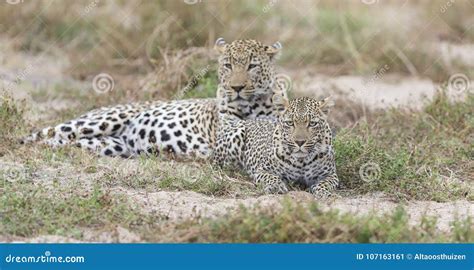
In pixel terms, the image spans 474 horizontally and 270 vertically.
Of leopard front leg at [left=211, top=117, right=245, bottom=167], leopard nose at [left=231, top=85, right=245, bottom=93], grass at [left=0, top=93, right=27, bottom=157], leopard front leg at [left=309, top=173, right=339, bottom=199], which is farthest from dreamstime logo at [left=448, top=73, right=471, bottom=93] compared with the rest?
grass at [left=0, top=93, right=27, bottom=157]

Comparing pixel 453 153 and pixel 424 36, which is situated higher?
pixel 424 36

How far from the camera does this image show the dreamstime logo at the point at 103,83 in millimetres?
14922

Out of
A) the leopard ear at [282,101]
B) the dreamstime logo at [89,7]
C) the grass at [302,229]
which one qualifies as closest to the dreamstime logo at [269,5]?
the dreamstime logo at [89,7]

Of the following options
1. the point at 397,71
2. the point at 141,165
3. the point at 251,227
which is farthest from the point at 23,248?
the point at 397,71

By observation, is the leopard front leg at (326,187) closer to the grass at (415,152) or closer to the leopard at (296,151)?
the leopard at (296,151)

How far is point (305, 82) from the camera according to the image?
1506cm

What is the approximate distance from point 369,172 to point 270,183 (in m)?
1.16

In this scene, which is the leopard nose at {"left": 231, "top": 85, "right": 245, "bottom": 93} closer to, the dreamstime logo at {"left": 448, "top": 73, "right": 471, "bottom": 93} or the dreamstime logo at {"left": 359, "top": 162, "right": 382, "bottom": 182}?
the dreamstime logo at {"left": 359, "top": 162, "right": 382, "bottom": 182}

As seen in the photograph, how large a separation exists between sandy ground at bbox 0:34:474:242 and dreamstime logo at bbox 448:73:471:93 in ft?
0.93

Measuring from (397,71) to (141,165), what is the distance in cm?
708

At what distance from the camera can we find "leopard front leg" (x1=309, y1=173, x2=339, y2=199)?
32.8 ft

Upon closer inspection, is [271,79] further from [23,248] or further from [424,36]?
[424,36]

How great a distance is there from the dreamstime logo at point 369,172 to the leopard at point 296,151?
36 cm

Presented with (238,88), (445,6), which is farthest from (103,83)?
(445,6)
